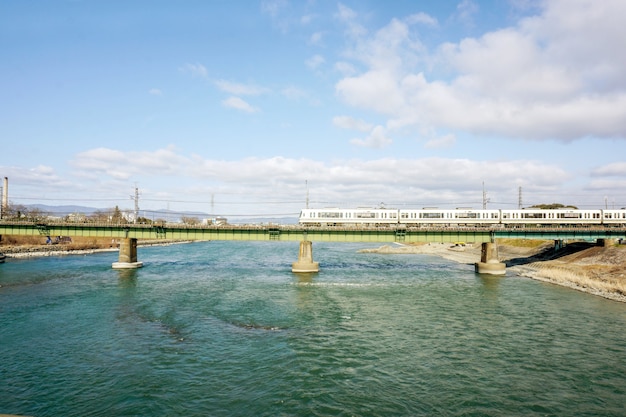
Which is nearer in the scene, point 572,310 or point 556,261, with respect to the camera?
point 572,310

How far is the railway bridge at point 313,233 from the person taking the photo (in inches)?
2864

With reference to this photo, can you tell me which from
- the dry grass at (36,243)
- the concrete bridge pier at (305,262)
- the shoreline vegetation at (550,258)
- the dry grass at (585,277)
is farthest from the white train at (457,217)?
the dry grass at (36,243)

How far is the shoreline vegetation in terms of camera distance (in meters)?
54.9

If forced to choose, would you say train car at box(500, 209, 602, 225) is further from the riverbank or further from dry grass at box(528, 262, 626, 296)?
dry grass at box(528, 262, 626, 296)

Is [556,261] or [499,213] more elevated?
[499,213]

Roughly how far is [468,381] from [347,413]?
341 inches

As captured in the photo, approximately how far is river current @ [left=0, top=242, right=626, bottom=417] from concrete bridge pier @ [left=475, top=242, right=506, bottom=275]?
1676cm

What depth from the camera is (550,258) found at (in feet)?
272

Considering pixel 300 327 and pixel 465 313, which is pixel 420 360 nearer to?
pixel 300 327

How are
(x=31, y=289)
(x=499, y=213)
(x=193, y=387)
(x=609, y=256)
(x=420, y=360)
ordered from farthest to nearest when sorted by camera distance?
1. (x=499, y=213)
2. (x=609, y=256)
3. (x=31, y=289)
4. (x=420, y=360)
5. (x=193, y=387)

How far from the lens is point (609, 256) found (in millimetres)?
66625

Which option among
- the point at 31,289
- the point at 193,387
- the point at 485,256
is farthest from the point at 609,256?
the point at 31,289

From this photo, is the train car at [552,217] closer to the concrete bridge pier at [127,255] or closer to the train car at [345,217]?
the train car at [345,217]

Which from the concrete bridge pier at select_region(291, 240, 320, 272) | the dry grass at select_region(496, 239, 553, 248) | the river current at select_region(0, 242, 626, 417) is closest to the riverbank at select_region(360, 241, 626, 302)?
the dry grass at select_region(496, 239, 553, 248)
